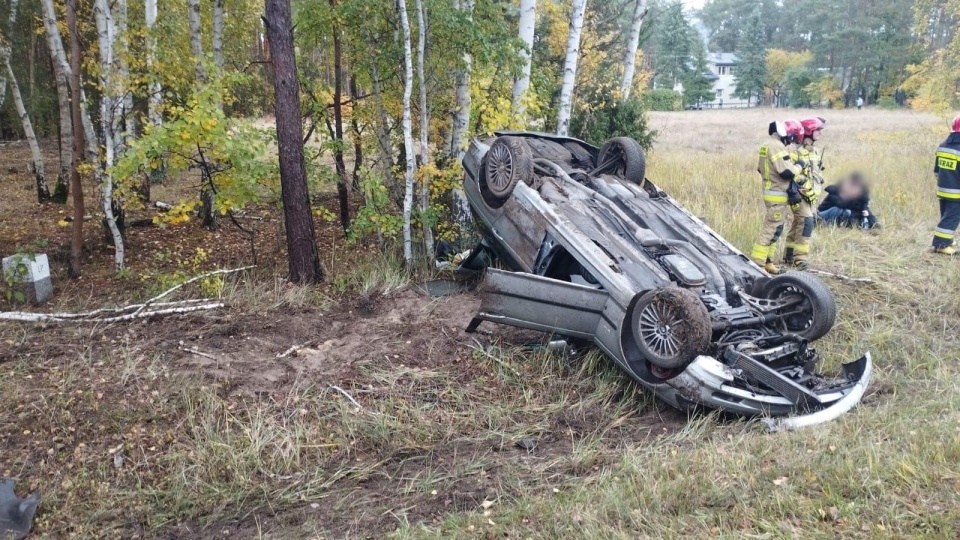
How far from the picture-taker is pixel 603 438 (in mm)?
4504

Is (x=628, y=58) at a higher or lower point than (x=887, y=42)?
lower

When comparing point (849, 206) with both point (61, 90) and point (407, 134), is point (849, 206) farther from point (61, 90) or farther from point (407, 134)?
point (61, 90)

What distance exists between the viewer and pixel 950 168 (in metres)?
7.61

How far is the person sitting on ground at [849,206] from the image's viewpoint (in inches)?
344

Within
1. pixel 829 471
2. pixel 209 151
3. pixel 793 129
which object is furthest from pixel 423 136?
pixel 829 471

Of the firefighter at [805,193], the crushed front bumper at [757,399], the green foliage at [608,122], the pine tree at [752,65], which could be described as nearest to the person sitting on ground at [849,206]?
the firefighter at [805,193]

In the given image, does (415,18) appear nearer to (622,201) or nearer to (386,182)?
(386,182)

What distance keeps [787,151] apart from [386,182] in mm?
4774

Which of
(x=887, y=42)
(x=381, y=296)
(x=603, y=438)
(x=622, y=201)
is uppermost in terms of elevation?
(x=887, y=42)

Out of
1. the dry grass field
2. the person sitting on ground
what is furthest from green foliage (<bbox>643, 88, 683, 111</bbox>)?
the dry grass field

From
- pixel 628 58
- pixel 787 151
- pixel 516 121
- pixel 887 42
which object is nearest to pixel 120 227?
pixel 516 121

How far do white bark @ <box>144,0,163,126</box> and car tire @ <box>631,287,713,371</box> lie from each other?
6.35 metres

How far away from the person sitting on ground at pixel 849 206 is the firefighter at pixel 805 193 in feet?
6.24

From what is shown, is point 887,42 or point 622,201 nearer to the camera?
point 622,201
